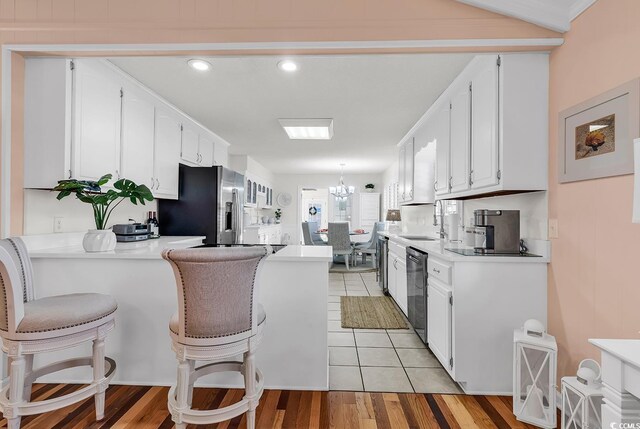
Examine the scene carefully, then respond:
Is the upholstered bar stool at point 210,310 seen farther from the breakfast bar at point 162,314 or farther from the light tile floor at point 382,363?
the light tile floor at point 382,363

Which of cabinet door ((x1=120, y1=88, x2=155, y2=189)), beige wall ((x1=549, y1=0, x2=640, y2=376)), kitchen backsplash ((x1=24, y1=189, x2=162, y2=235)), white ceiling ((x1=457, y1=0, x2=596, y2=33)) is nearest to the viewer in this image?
beige wall ((x1=549, y1=0, x2=640, y2=376))

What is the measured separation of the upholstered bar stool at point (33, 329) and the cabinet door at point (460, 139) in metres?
2.68

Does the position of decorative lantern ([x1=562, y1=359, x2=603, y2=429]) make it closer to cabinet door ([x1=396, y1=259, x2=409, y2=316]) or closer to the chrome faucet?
cabinet door ([x1=396, y1=259, x2=409, y2=316])

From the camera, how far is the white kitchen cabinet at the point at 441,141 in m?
2.90

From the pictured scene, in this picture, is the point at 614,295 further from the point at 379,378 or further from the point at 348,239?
the point at 348,239

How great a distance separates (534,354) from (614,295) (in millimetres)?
519

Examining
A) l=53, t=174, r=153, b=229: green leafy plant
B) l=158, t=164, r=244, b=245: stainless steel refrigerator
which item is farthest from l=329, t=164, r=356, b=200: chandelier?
l=53, t=174, r=153, b=229: green leafy plant

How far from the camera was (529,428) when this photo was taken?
1681 mm

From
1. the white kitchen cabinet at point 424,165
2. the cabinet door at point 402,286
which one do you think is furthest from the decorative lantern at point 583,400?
the white kitchen cabinet at point 424,165

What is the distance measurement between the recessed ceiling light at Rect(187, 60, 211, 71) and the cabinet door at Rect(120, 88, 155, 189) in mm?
715

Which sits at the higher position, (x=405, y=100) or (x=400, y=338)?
(x=405, y=100)

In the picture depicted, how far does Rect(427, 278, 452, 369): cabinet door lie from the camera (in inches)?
82.8

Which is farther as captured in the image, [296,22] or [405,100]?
[405,100]

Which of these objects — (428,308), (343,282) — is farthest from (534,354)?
(343,282)
